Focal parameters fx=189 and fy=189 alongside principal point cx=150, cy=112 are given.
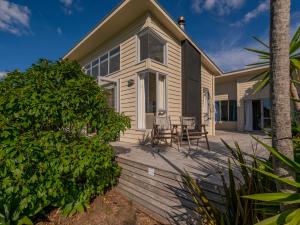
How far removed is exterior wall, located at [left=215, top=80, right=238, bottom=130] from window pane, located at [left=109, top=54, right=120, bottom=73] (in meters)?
9.47

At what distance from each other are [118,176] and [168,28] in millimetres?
5617

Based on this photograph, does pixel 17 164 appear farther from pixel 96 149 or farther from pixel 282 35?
pixel 282 35

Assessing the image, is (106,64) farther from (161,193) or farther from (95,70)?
(161,193)

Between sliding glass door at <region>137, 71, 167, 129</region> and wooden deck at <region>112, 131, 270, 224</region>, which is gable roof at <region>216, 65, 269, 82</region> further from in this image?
wooden deck at <region>112, 131, 270, 224</region>

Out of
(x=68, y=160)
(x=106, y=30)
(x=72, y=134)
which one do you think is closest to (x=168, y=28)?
(x=106, y=30)

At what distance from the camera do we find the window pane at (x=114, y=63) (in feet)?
25.2

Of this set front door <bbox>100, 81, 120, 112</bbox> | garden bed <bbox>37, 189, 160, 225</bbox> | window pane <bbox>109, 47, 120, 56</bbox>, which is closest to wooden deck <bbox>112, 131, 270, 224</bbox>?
garden bed <bbox>37, 189, 160, 225</bbox>

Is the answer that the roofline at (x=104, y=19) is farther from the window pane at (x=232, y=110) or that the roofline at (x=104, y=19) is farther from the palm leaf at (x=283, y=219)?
the window pane at (x=232, y=110)

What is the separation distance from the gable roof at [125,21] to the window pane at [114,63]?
3.08 feet

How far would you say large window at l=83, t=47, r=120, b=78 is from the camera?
7.79 m

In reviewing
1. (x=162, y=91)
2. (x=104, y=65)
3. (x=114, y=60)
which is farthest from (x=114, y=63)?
(x=162, y=91)

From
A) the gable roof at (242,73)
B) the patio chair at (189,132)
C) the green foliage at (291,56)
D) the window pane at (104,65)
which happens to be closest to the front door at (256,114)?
the gable roof at (242,73)

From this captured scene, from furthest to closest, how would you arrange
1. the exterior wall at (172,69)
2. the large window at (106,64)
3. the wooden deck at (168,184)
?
the large window at (106,64) → the exterior wall at (172,69) → the wooden deck at (168,184)

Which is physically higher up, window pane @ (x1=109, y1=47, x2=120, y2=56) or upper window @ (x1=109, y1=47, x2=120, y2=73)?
window pane @ (x1=109, y1=47, x2=120, y2=56)
